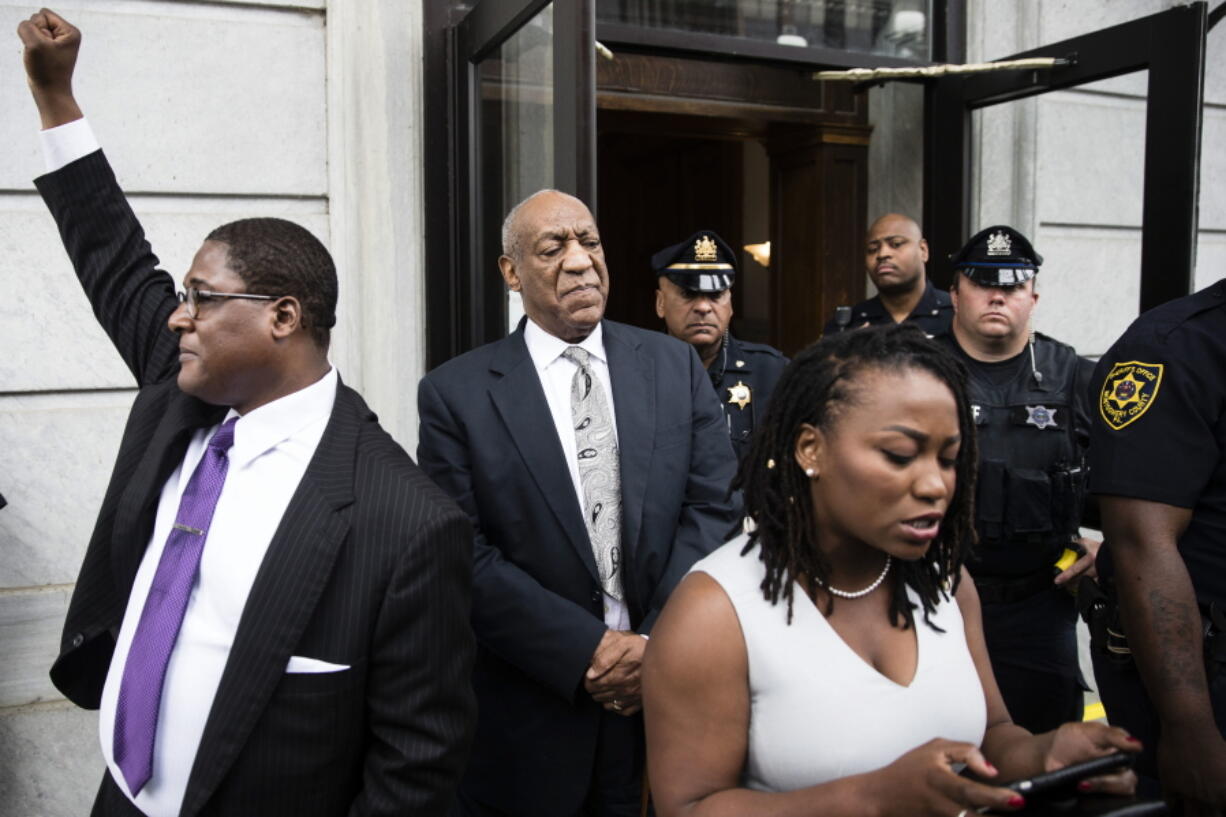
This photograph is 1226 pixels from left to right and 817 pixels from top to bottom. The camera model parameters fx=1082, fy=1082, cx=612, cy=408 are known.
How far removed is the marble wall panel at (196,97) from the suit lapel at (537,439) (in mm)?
1758

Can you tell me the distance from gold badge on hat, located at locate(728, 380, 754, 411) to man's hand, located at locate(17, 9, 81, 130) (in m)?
2.53

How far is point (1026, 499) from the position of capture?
3502 millimetres

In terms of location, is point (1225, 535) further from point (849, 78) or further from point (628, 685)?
point (849, 78)

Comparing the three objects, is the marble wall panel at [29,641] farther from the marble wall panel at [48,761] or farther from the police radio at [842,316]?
the police radio at [842,316]

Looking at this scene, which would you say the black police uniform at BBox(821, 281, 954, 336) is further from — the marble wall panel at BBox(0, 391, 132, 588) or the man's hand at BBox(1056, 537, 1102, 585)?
the marble wall panel at BBox(0, 391, 132, 588)

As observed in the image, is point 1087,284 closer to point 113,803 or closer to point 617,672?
point 617,672

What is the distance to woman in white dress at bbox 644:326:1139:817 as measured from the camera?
162cm

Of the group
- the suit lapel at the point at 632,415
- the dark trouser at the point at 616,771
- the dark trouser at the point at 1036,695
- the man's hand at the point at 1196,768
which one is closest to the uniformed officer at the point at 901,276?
the dark trouser at the point at 1036,695

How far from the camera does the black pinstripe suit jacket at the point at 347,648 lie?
5.90 feet

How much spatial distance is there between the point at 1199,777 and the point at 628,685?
123cm

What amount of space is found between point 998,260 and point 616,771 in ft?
7.48

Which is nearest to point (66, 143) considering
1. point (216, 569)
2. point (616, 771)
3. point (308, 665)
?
point (216, 569)

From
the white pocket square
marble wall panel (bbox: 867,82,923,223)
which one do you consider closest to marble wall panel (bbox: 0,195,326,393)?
the white pocket square

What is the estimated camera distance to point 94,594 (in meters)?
2.13
